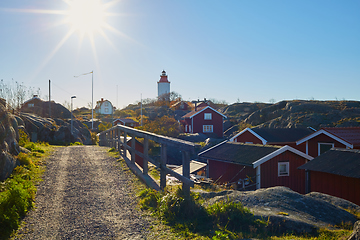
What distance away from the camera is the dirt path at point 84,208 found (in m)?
4.30

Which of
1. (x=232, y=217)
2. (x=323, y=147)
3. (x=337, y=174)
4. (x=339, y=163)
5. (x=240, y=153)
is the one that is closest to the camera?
(x=232, y=217)

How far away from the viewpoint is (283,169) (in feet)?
60.8

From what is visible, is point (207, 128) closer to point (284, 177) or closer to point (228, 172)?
point (228, 172)

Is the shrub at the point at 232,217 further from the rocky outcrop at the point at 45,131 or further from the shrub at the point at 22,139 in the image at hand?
the rocky outcrop at the point at 45,131

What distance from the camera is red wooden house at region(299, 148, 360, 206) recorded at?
1328 centimetres

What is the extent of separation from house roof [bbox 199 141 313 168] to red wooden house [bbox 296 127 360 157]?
2947mm

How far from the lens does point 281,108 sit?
196 ft

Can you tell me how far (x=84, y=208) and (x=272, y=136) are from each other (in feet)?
81.3

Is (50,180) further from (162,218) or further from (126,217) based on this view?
(162,218)

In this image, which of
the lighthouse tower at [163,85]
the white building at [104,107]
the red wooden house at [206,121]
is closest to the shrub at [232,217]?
the red wooden house at [206,121]

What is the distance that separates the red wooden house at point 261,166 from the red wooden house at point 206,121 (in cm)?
3049

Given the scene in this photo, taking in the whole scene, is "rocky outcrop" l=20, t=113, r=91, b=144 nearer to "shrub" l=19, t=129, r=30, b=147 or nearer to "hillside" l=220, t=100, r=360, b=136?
"shrub" l=19, t=129, r=30, b=147

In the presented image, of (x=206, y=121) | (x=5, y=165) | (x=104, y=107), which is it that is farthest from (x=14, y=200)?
(x=104, y=107)

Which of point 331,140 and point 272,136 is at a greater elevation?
point 331,140
